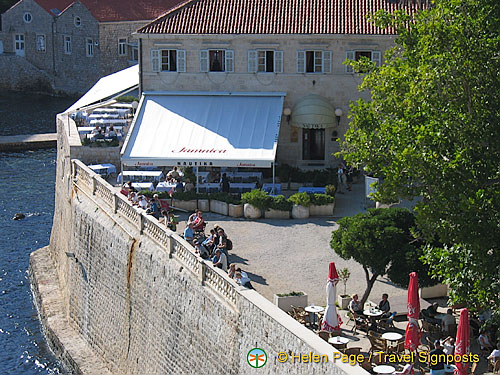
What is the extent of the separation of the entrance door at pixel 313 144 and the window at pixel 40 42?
199 ft

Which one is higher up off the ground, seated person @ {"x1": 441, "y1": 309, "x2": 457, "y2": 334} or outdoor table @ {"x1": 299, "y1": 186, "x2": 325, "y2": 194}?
outdoor table @ {"x1": 299, "y1": 186, "x2": 325, "y2": 194}

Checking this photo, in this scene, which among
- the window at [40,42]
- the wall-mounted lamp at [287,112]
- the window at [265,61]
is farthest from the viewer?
the window at [40,42]

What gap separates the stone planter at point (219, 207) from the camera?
3697cm

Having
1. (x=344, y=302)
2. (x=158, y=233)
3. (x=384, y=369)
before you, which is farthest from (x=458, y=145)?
(x=158, y=233)

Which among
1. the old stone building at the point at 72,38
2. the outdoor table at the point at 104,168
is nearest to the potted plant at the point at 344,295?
the outdoor table at the point at 104,168

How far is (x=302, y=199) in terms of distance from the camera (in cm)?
3653

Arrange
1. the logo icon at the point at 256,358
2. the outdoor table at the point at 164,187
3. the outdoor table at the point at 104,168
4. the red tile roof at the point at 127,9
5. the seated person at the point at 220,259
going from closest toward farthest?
the logo icon at the point at 256,358
the seated person at the point at 220,259
the outdoor table at the point at 164,187
the outdoor table at the point at 104,168
the red tile roof at the point at 127,9

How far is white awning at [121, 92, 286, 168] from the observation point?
38.8 meters

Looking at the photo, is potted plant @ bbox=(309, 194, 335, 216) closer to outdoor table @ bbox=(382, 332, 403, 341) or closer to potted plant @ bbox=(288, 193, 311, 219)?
potted plant @ bbox=(288, 193, 311, 219)

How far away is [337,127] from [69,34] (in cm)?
5872

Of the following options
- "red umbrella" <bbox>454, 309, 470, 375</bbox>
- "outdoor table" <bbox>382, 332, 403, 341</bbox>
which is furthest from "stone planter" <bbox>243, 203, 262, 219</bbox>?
"red umbrella" <bbox>454, 309, 470, 375</bbox>

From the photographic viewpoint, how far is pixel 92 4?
9394 centimetres

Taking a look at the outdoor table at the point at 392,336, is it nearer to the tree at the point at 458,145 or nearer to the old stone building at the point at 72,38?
the tree at the point at 458,145

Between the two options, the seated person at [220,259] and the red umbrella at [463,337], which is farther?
the seated person at [220,259]
